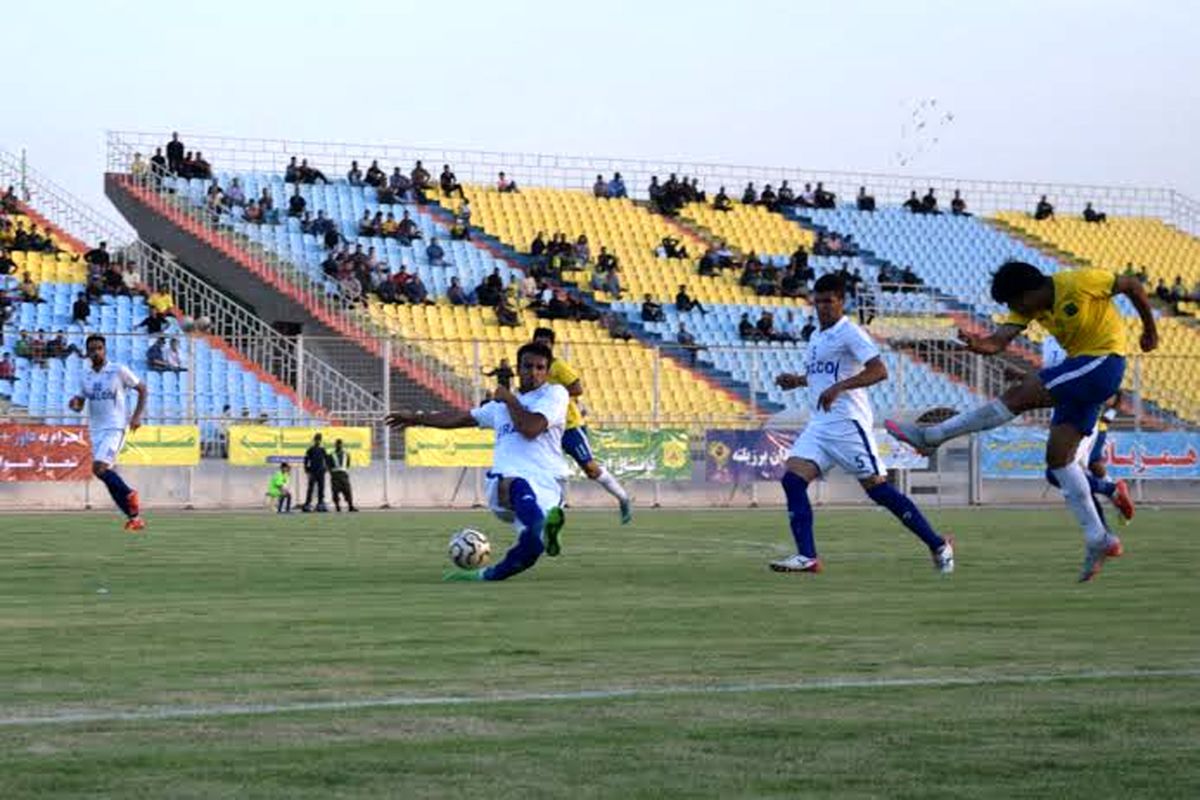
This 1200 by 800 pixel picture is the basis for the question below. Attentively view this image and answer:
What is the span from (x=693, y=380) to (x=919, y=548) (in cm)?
Result: 2455

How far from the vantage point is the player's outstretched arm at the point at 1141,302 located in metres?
13.6

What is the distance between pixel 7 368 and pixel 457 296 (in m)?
12.8

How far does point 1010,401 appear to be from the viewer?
14.7 m

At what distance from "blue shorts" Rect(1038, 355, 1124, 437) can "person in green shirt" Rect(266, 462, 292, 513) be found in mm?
27624

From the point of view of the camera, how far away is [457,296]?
51625 mm

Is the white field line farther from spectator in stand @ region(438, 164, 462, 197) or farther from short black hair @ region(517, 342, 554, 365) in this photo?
spectator in stand @ region(438, 164, 462, 197)

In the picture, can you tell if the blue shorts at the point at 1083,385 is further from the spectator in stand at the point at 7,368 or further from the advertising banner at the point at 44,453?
the spectator in stand at the point at 7,368

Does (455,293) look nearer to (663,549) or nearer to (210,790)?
(663,549)

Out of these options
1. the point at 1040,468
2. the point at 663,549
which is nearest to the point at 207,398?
the point at 1040,468

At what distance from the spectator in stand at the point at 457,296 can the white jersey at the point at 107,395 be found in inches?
990

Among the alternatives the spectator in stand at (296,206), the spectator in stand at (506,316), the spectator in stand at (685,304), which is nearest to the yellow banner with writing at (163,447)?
the spectator in stand at (506,316)

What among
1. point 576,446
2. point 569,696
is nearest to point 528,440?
point 569,696

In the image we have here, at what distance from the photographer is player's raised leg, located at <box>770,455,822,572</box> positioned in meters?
17.1

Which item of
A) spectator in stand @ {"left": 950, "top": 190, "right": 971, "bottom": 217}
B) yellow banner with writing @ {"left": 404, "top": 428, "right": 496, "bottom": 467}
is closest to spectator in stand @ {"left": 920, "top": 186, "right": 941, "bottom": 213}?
spectator in stand @ {"left": 950, "top": 190, "right": 971, "bottom": 217}
